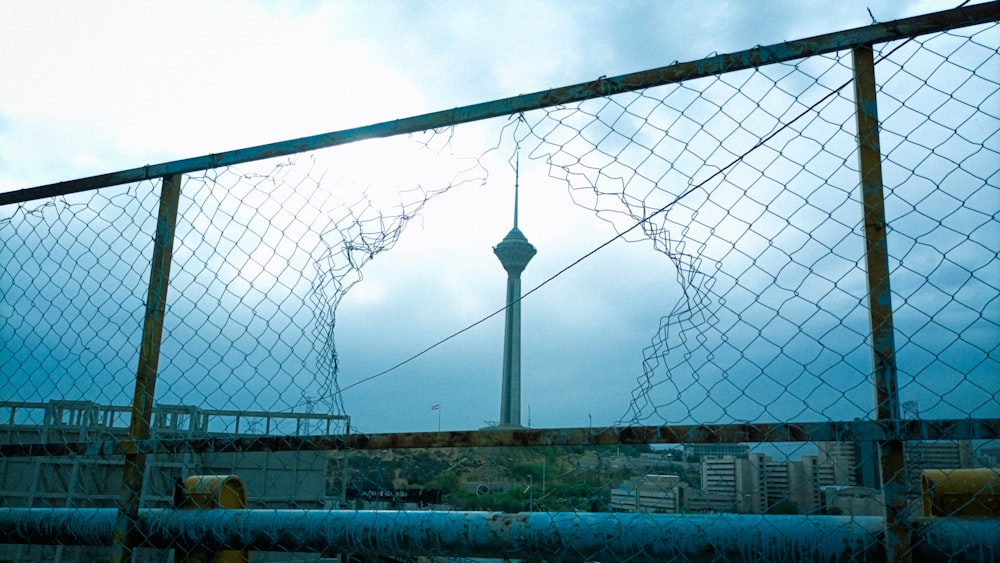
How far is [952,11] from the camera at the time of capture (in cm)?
202

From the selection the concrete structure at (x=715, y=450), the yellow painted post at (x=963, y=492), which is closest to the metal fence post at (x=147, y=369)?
the concrete structure at (x=715, y=450)

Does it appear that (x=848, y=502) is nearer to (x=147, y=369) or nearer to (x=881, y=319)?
(x=881, y=319)

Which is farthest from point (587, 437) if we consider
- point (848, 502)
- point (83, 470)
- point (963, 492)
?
point (83, 470)

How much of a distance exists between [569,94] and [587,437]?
3.69ft

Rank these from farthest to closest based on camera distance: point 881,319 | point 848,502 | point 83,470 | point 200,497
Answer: point 83,470, point 200,497, point 848,502, point 881,319

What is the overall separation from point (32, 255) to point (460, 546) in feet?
7.34

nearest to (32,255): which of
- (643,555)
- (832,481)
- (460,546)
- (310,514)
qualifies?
(310,514)

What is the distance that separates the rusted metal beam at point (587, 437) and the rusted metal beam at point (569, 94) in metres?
1.07

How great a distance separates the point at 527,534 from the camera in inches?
85.3

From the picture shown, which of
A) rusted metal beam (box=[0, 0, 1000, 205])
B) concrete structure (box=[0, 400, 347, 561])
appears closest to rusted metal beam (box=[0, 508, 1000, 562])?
rusted metal beam (box=[0, 0, 1000, 205])

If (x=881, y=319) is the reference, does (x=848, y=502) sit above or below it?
below

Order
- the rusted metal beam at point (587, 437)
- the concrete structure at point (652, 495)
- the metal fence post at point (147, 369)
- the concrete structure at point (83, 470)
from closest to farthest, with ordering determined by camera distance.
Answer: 1. the rusted metal beam at point (587, 437)
2. the concrete structure at point (652, 495)
3. the metal fence post at point (147, 369)
4. the concrete structure at point (83, 470)

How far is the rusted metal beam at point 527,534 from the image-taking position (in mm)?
1908

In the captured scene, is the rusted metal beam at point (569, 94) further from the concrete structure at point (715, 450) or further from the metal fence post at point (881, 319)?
the concrete structure at point (715, 450)
